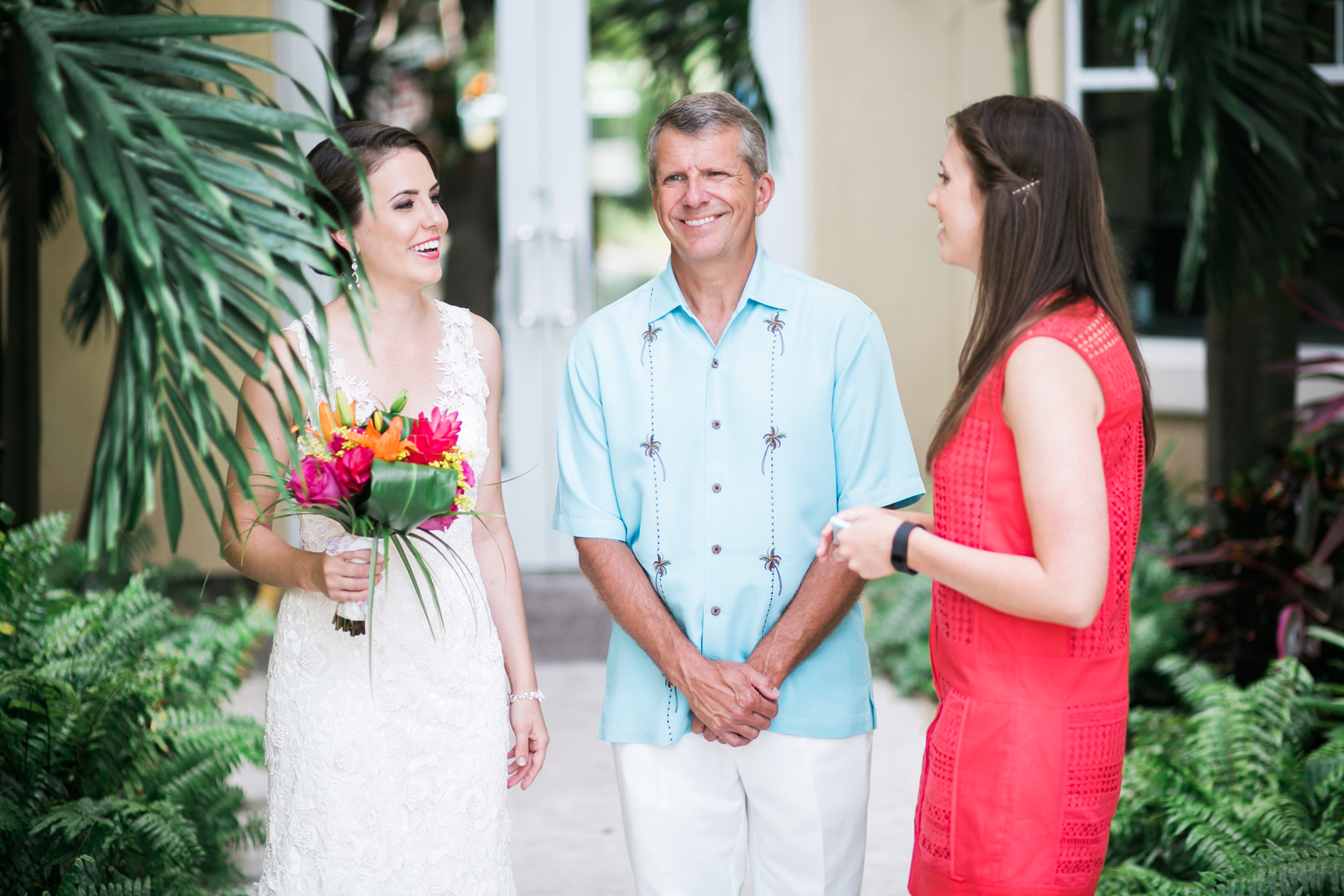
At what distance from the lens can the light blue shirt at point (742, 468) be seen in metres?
2.28

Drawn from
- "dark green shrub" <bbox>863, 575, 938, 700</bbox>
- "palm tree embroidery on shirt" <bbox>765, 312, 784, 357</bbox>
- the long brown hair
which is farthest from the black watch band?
"dark green shrub" <bbox>863, 575, 938, 700</bbox>

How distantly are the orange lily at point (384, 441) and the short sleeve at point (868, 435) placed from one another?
82 centimetres

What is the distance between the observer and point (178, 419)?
157cm

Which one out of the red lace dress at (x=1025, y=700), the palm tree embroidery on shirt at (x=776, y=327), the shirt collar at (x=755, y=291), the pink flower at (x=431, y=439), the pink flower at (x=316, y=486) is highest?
the shirt collar at (x=755, y=291)

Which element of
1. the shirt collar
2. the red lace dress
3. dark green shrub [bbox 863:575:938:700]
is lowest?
dark green shrub [bbox 863:575:938:700]

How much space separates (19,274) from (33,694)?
198 centimetres

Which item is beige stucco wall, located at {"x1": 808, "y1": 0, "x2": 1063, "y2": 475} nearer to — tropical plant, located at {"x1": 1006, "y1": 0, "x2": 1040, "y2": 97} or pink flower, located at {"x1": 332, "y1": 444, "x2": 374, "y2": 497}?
tropical plant, located at {"x1": 1006, "y1": 0, "x2": 1040, "y2": 97}

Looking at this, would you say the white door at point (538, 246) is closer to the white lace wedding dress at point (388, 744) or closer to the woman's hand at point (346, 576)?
the white lace wedding dress at point (388, 744)

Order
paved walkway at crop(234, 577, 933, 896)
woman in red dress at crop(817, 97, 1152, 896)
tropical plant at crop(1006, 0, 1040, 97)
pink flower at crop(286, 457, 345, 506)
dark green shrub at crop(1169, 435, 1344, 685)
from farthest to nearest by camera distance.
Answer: tropical plant at crop(1006, 0, 1040, 97), dark green shrub at crop(1169, 435, 1344, 685), paved walkway at crop(234, 577, 933, 896), pink flower at crop(286, 457, 345, 506), woman in red dress at crop(817, 97, 1152, 896)

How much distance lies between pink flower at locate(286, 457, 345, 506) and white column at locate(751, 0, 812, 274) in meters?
4.53

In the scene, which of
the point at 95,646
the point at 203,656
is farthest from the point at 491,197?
the point at 95,646

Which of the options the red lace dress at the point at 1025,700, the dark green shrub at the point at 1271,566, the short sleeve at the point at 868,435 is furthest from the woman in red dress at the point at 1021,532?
the dark green shrub at the point at 1271,566

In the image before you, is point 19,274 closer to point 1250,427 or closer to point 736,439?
point 736,439

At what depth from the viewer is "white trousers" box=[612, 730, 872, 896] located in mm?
2283
